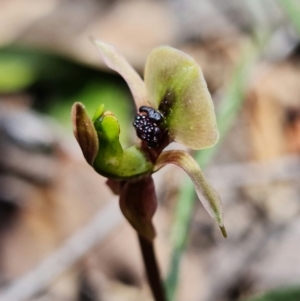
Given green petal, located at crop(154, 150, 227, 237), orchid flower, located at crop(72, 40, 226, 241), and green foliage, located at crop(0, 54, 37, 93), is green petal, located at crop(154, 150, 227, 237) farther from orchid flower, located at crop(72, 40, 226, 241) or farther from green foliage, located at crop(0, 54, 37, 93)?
green foliage, located at crop(0, 54, 37, 93)

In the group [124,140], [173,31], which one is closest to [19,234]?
[124,140]

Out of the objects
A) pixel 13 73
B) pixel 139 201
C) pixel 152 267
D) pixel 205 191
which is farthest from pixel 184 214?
pixel 13 73

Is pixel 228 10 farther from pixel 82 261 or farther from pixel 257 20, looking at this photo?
pixel 82 261

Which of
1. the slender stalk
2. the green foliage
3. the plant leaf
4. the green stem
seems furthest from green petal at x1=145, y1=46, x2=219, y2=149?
the green foliage

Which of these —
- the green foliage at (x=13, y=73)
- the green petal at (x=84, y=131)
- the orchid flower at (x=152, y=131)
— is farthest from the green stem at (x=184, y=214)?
the green foliage at (x=13, y=73)

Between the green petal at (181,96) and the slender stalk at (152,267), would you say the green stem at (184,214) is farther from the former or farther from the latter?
the green petal at (181,96)

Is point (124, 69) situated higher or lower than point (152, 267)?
higher

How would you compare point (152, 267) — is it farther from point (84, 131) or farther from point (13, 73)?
point (13, 73)
